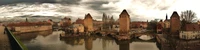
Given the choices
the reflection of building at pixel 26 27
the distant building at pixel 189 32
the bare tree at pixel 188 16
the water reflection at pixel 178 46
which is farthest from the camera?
the reflection of building at pixel 26 27

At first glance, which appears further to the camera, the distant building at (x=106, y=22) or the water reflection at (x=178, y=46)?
the distant building at (x=106, y=22)

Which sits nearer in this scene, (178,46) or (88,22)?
(178,46)

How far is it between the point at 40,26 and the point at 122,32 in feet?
66.4

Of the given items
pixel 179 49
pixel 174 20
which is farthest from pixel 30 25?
pixel 179 49

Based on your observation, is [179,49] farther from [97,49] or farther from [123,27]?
[123,27]

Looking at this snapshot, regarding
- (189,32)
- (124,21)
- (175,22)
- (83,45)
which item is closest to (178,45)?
(189,32)

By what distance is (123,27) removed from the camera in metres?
27.8

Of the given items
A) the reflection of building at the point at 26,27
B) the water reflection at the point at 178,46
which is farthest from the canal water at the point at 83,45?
the reflection of building at the point at 26,27

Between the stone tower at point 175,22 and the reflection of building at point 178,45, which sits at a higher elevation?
the stone tower at point 175,22

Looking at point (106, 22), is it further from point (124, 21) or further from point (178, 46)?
point (178, 46)

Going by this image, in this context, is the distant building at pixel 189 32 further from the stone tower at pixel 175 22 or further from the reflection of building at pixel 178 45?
the stone tower at pixel 175 22

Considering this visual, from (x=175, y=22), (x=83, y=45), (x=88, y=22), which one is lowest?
(x=83, y=45)

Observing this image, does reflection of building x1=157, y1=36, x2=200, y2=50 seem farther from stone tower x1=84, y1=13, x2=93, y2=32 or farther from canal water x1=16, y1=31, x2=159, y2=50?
stone tower x1=84, y1=13, x2=93, y2=32

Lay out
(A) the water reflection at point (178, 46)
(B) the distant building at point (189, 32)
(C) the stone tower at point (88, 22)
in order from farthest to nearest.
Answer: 1. (C) the stone tower at point (88, 22)
2. (B) the distant building at point (189, 32)
3. (A) the water reflection at point (178, 46)
